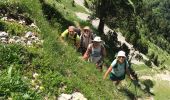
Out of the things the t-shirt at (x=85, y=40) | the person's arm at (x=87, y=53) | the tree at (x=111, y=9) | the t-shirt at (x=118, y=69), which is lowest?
the tree at (x=111, y=9)

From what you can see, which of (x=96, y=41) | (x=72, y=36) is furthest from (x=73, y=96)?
(x=72, y=36)

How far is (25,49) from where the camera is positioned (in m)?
12.7

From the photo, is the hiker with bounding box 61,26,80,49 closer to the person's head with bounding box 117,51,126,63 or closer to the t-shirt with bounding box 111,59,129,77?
the t-shirt with bounding box 111,59,129,77

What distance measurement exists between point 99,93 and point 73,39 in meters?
4.63

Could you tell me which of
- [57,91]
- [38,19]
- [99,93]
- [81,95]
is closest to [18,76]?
[57,91]

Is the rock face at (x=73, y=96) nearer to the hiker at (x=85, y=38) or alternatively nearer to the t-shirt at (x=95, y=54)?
the t-shirt at (x=95, y=54)

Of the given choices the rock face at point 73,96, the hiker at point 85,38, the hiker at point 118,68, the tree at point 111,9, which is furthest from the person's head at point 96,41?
the tree at point 111,9

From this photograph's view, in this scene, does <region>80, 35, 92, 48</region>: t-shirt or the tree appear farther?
the tree

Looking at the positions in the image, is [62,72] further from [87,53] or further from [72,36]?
[72,36]

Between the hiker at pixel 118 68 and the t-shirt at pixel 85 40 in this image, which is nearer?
the hiker at pixel 118 68

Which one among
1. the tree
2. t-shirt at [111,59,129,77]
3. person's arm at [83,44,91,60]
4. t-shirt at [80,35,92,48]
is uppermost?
t-shirt at [80,35,92,48]

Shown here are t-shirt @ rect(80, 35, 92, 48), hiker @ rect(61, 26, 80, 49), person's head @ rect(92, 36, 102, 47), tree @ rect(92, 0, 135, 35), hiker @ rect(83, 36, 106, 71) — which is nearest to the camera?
person's head @ rect(92, 36, 102, 47)

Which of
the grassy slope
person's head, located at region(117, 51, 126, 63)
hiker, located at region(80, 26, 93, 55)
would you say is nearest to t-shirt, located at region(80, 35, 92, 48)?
hiker, located at region(80, 26, 93, 55)

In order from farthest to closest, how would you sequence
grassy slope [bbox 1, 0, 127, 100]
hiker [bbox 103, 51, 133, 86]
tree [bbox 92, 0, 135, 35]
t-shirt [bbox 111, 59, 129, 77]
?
tree [bbox 92, 0, 135, 35] → t-shirt [bbox 111, 59, 129, 77] → hiker [bbox 103, 51, 133, 86] → grassy slope [bbox 1, 0, 127, 100]
